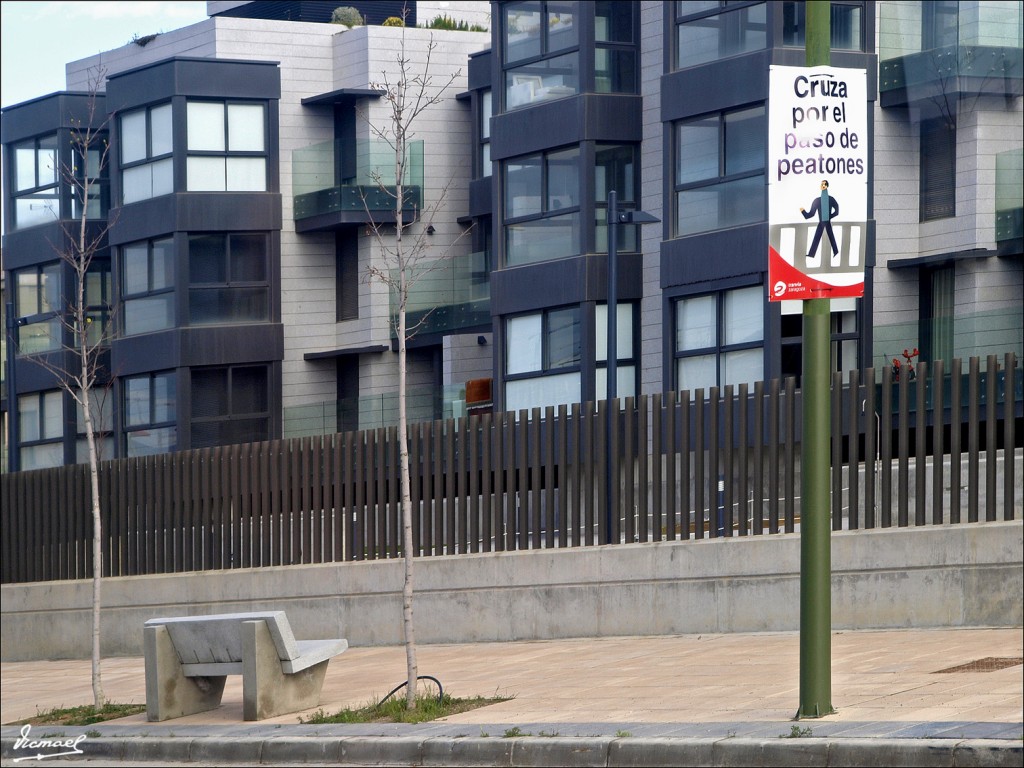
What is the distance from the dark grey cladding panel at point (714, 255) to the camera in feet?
79.5

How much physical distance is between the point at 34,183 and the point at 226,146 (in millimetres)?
6202

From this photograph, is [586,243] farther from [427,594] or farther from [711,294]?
[427,594]

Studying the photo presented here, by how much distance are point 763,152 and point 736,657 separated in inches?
499

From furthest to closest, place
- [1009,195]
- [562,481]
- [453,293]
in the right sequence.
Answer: [453,293] → [1009,195] → [562,481]

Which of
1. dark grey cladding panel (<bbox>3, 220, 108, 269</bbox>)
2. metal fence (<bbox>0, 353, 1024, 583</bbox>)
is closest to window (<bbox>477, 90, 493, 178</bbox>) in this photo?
dark grey cladding panel (<bbox>3, 220, 108, 269</bbox>)

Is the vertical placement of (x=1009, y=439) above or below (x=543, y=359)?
below

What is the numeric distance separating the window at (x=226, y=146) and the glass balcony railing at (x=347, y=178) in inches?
35.5

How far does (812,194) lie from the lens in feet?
31.3

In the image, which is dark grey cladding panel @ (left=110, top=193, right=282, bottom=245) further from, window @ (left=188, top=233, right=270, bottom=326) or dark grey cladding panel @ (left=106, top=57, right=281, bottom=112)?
dark grey cladding panel @ (left=106, top=57, right=281, bottom=112)

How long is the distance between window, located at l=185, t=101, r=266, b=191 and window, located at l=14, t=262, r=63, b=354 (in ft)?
16.3

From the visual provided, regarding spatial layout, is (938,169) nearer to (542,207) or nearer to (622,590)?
(542,207)

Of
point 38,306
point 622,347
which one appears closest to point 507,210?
point 622,347

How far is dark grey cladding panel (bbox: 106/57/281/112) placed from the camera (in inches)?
1296

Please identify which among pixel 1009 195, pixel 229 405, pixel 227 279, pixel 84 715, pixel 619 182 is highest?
pixel 619 182
